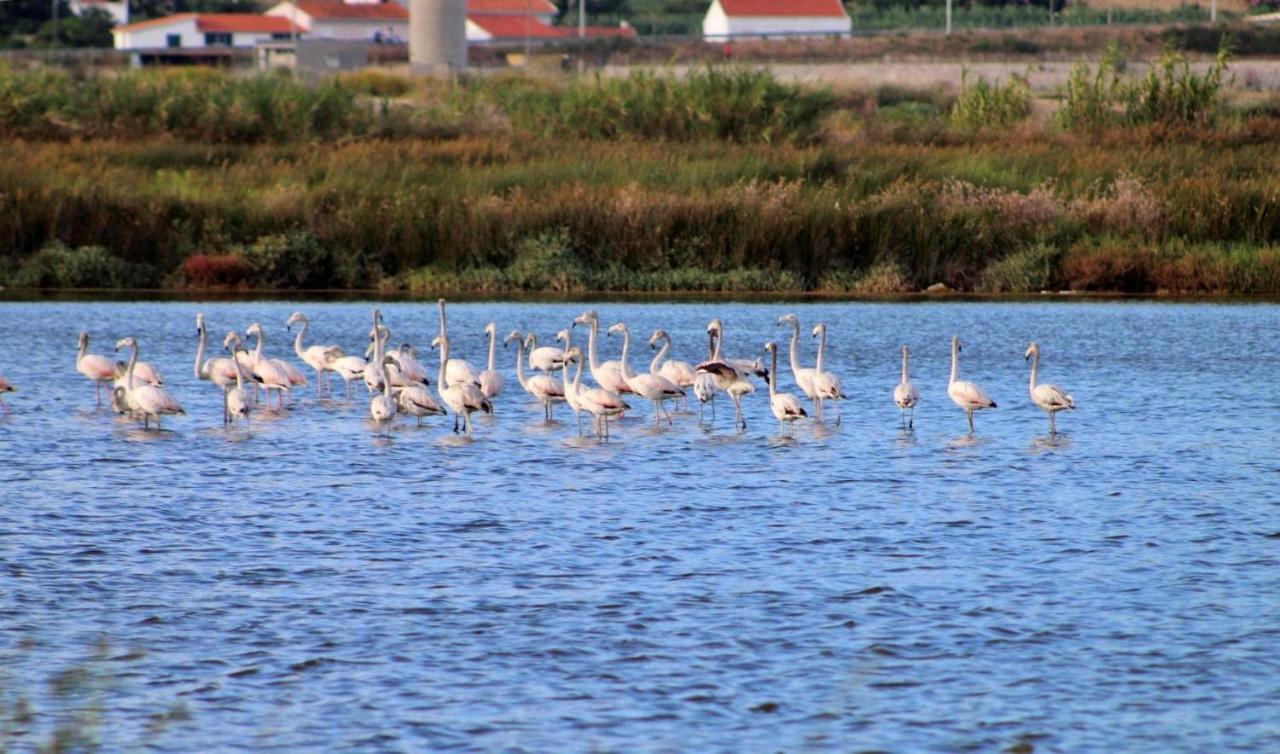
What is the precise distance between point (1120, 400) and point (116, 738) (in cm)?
1318

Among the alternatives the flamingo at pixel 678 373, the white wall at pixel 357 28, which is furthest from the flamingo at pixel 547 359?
the white wall at pixel 357 28

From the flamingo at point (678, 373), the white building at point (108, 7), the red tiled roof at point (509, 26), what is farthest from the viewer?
the white building at point (108, 7)

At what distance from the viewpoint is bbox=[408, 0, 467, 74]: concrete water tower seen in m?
71.3

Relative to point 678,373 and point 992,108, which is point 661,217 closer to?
point 992,108

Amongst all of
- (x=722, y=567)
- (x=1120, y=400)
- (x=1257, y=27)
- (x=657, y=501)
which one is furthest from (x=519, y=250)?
(x=1257, y=27)

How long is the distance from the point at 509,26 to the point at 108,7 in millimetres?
24570

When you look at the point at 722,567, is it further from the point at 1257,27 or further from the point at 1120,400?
the point at 1257,27

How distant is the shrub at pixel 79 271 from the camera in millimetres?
30016

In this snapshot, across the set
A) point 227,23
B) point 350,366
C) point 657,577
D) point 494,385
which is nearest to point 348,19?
point 227,23

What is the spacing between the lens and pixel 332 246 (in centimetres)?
3075

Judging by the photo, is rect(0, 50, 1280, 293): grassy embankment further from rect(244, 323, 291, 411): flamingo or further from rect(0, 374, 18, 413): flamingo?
rect(244, 323, 291, 411): flamingo

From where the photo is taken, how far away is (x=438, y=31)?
71.6m

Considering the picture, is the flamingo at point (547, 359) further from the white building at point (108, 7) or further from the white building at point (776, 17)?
the white building at point (108, 7)

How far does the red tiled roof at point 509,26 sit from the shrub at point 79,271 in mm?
70968
